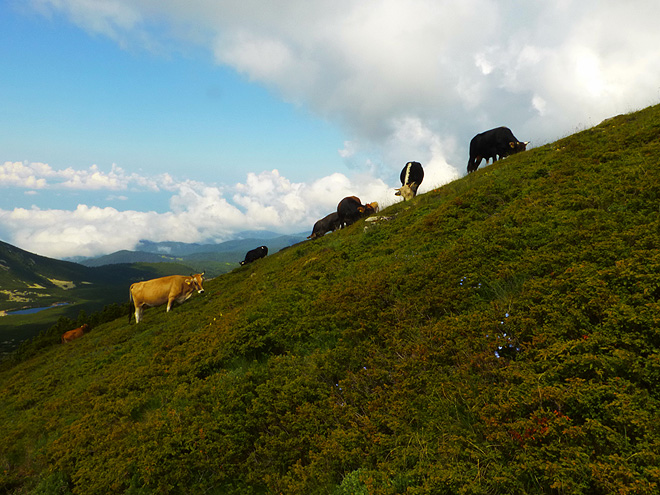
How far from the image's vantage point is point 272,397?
5.46m

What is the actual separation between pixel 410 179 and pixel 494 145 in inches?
228

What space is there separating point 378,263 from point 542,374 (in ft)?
18.7

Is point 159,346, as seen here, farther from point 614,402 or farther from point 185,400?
point 614,402

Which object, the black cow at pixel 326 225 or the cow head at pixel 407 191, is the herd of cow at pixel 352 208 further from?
the black cow at pixel 326 225

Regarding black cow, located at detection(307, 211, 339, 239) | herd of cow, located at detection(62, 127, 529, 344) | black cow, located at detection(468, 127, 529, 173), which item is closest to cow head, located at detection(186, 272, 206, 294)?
herd of cow, located at detection(62, 127, 529, 344)

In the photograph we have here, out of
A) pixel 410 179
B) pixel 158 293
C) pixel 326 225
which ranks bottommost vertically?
pixel 158 293

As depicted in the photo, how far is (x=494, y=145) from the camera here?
20484mm

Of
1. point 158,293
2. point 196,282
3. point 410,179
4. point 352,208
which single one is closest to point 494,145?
point 410,179

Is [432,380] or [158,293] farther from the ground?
[158,293]

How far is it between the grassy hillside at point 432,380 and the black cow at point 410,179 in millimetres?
11355

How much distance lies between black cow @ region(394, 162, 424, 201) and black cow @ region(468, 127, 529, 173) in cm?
385

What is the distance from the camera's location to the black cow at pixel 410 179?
68.0 feet

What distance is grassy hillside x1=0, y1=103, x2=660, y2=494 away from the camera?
10.0 ft

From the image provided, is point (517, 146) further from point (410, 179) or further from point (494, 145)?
point (410, 179)
